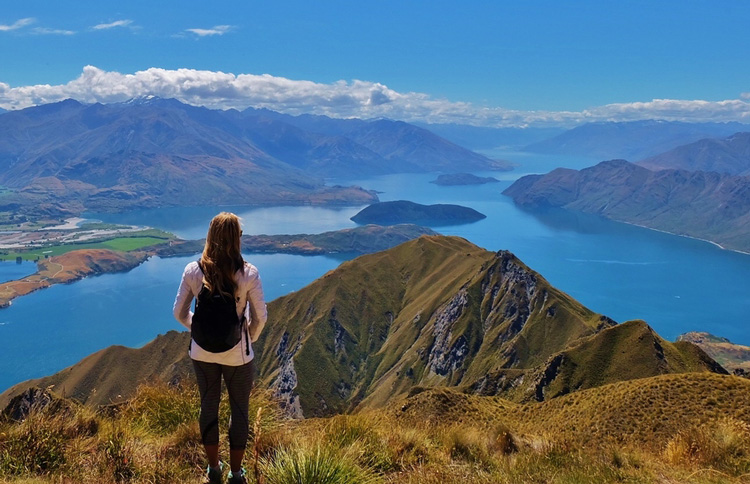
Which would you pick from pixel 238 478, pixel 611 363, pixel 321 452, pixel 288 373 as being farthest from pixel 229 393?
pixel 288 373

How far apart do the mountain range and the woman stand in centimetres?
5335

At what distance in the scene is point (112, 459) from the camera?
290 inches

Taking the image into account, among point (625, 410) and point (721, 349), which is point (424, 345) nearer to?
point (625, 410)

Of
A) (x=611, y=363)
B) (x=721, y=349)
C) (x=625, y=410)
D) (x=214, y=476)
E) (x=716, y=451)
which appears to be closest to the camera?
(x=214, y=476)

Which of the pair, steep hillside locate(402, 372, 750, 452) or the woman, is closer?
the woman

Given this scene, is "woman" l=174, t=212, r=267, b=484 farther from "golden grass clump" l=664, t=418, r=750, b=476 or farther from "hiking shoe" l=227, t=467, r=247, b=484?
"golden grass clump" l=664, t=418, r=750, b=476

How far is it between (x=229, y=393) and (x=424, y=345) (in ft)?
377

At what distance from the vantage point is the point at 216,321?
6336mm

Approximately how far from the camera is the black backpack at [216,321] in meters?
6.32

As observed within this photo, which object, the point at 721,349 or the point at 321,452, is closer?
the point at 321,452

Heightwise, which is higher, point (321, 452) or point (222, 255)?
point (222, 255)

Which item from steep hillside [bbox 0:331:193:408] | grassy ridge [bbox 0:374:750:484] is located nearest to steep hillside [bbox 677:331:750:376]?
steep hillside [bbox 0:331:193:408]

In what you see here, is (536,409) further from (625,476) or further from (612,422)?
(625,476)

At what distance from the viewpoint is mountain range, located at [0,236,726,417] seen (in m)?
58.3
